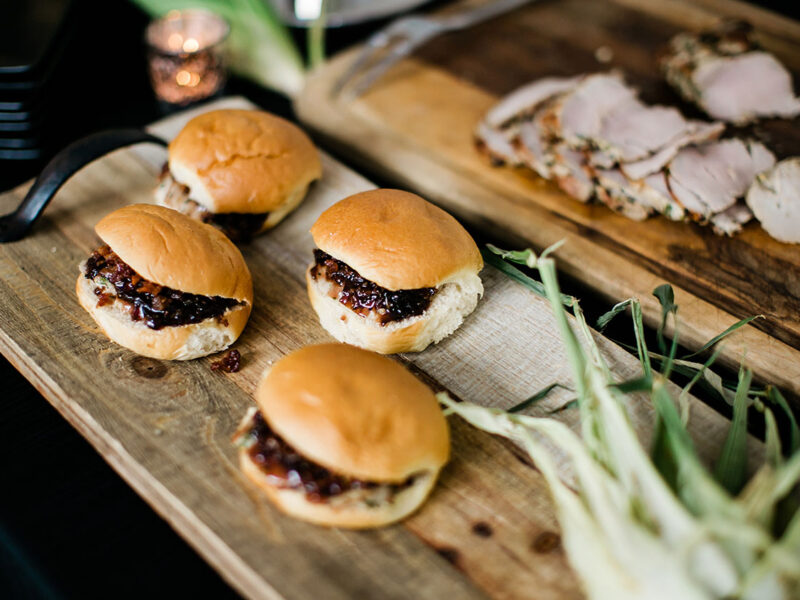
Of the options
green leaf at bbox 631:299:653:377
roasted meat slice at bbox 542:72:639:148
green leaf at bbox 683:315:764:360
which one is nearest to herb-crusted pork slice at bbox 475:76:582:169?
roasted meat slice at bbox 542:72:639:148

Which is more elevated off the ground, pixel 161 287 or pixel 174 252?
pixel 174 252

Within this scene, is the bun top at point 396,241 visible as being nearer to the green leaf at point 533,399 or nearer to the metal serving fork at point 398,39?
the green leaf at point 533,399

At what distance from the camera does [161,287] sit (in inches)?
103

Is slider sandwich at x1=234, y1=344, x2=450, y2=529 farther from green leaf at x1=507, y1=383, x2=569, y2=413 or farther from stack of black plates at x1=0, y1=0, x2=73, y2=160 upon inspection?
stack of black plates at x1=0, y1=0, x2=73, y2=160

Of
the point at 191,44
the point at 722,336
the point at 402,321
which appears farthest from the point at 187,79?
the point at 722,336

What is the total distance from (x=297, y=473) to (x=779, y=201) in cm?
266

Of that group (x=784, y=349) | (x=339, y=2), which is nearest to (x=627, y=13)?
(x=339, y=2)

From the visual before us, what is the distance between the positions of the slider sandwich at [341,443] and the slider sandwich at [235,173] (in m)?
1.12

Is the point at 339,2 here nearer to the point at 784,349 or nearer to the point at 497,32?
Answer: the point at 497,32

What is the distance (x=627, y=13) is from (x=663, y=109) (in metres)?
1.70

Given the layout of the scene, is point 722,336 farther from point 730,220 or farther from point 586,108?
point 586,108

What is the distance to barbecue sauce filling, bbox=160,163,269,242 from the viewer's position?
10.3 feet

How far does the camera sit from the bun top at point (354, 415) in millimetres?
2107

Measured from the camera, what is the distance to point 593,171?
348 centimetres
